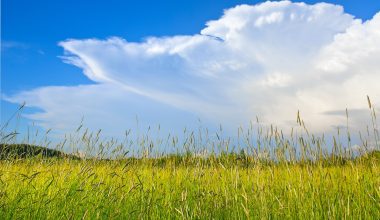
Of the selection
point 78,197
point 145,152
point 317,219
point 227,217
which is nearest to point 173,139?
point 145,152

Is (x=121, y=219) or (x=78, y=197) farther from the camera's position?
(x=78, y=197)

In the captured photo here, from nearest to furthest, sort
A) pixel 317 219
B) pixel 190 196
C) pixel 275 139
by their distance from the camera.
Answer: pixel 317 219
pixel 275 139
pixel 190 196

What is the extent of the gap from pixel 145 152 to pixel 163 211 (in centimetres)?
227

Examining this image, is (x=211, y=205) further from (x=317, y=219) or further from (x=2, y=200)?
(x=2, y=200)

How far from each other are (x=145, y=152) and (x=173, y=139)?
0.53m

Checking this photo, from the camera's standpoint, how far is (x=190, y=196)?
16.3ft

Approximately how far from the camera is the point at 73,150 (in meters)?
6.99

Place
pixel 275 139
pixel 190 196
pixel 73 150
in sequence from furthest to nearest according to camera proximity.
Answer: pixel 73 150
pixel 190 196
pixel 275 139

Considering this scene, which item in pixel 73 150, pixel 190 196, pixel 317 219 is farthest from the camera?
pixel 73 150

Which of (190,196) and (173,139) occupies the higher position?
(173,139)

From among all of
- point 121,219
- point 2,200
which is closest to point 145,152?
point 121,219

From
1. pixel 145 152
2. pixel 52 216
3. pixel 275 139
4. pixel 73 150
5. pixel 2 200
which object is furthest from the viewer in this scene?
pixel 73 150

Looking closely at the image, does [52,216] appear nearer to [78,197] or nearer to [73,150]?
[78,197]

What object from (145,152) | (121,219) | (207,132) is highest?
(207,132)
